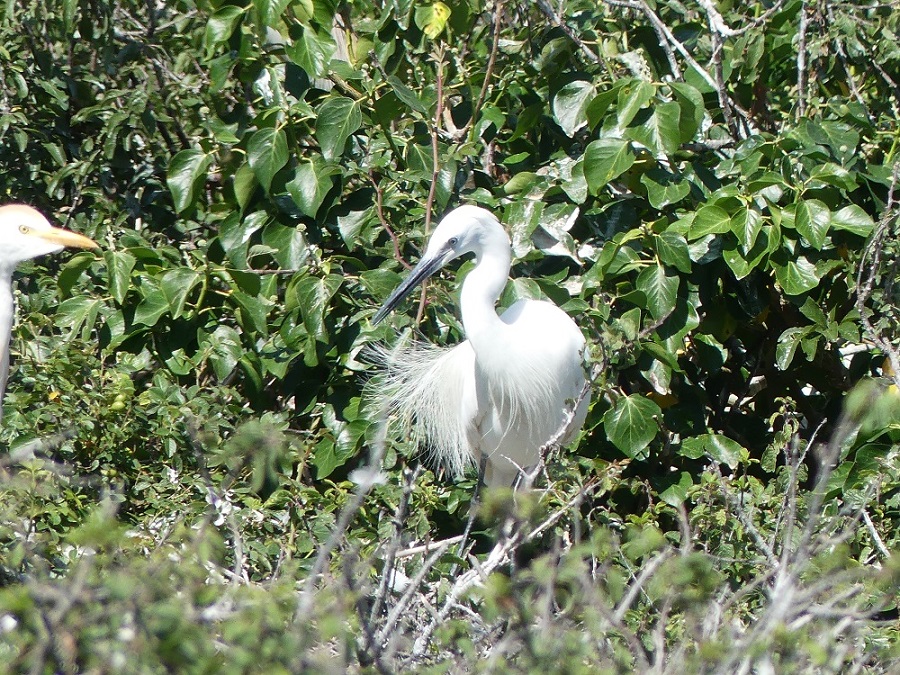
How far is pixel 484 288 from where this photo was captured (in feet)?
9.71

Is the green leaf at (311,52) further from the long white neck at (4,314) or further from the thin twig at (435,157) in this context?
the long white neck at (4,314)

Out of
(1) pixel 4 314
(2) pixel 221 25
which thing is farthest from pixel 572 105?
(1) pixel 4 314

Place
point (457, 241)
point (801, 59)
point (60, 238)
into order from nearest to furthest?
point (60, 238), point (457, 241), point (801, 59)

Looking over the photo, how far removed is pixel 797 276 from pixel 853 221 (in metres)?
0.21

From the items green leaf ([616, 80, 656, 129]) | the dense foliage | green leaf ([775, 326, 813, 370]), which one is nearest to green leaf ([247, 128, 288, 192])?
the dense foliage

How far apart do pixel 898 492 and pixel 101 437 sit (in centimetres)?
201

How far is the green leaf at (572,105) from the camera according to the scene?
128 inches

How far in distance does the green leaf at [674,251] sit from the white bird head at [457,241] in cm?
46

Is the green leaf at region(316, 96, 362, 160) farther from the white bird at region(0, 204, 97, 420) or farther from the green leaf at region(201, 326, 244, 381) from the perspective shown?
the white bird at region(0, 204, 97, 420)

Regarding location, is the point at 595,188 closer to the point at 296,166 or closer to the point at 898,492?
the point at 296,166

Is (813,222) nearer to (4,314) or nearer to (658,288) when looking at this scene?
(658,288)

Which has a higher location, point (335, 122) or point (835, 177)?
point (335, 122)

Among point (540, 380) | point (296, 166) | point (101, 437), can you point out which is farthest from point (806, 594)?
point (296, 166)

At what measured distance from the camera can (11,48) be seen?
3.66 metres
